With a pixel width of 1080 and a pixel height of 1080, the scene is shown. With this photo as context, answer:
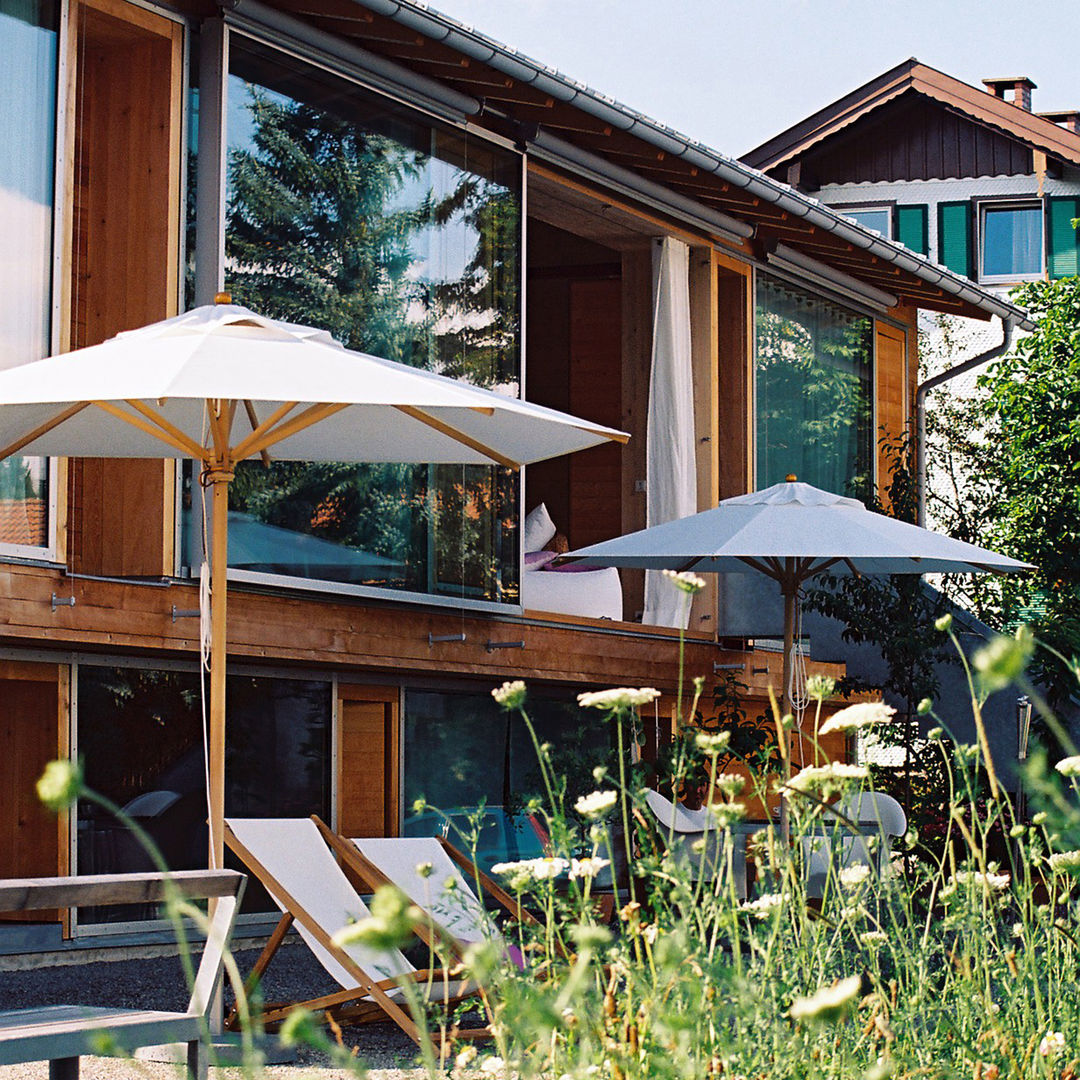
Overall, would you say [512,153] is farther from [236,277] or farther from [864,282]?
[864,282]

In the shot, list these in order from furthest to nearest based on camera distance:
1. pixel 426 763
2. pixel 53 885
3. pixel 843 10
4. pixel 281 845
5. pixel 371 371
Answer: pixel 843 10 → pixel 426 763 → pixel 281 845 → pixel 371 371 → pixel 53 885

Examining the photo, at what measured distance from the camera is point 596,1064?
2582mm

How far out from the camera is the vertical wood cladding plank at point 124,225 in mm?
6805

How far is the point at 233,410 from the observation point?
18.2 ft

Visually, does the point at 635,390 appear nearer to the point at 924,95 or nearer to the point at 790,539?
the point at 790,539

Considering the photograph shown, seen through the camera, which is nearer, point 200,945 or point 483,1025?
point 483,1025

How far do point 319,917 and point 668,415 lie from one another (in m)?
6.06

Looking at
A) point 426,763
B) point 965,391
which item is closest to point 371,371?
point 426,763

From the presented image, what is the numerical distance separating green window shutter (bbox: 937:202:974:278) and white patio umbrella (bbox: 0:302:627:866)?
17933 mm

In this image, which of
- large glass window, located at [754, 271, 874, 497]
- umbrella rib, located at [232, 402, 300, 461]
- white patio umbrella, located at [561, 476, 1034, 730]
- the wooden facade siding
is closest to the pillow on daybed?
the wooden facade siding

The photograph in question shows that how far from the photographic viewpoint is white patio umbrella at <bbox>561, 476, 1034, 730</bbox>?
767cm

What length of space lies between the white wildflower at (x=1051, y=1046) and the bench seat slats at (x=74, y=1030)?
1410 millimetres

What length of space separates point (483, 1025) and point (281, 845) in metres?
0.92

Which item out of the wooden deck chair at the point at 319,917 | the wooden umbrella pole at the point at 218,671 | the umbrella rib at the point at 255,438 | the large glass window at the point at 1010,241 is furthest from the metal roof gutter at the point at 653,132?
the large glass window at the point at 1010,241
